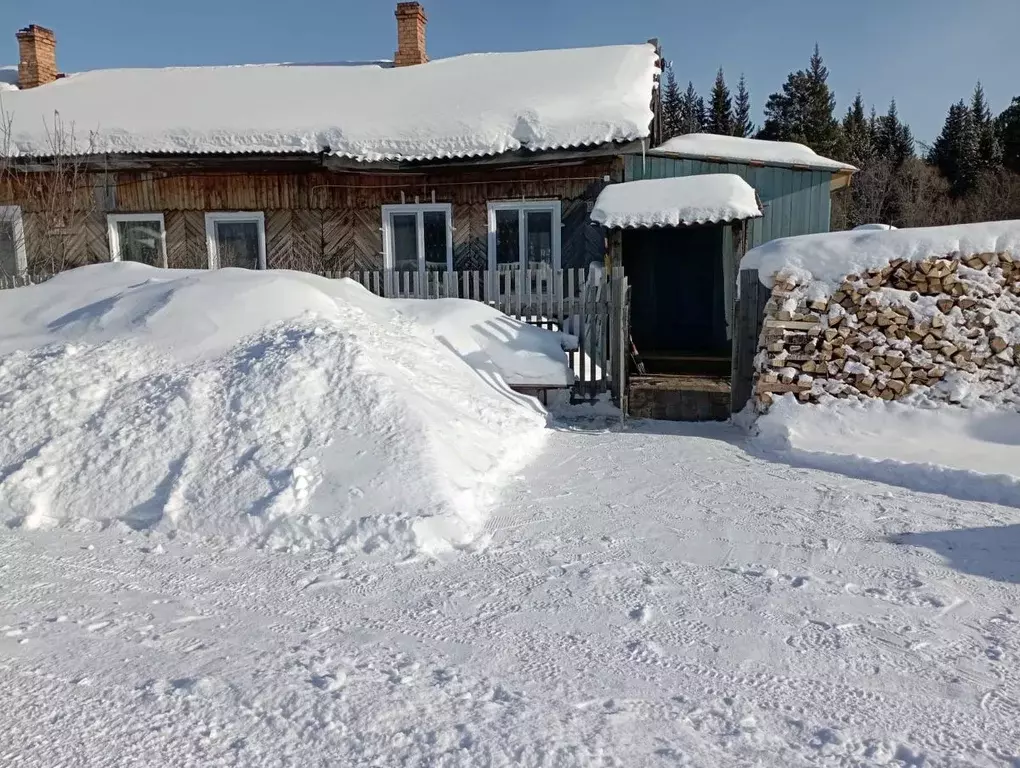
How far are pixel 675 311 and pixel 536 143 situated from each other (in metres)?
4.33

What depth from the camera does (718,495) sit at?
500 centimetres

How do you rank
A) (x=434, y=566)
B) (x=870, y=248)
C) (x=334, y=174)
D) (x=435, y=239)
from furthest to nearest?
(x=435, y=239) < (x=334, y=174) < (x=870, y=248) < (x=434, y=566)

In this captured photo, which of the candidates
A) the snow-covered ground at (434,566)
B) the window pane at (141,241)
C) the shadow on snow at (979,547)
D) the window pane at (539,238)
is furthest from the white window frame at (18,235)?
the shadow on snow at (979,547)

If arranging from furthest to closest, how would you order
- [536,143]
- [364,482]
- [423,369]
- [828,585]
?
[536,143]
[423,369]
[364,482]
[828,585]

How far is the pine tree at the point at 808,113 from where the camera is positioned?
38.8 m

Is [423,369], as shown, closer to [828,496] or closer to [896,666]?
[828,496]

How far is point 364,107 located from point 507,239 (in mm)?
4292

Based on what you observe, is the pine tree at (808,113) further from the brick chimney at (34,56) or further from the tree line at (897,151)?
the brick chimney at (34,56)

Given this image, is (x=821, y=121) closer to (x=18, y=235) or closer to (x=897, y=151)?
(x=897, y=151)

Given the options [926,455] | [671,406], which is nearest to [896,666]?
[926,455]

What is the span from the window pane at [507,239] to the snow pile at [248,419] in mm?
5498

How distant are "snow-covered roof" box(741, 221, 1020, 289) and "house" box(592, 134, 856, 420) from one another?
2.37m

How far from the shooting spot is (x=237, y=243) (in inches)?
532

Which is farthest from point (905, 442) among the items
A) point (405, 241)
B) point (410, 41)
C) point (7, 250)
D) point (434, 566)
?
point (7, 250)
